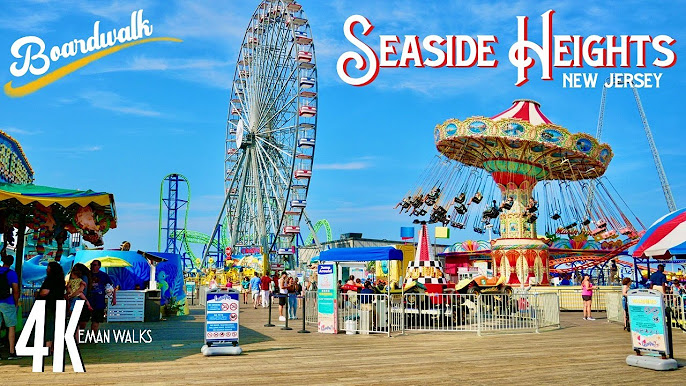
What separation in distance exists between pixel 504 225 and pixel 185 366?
2290cm

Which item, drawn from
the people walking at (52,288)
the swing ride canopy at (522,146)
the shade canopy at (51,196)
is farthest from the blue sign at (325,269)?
the swing ride canopy at (522,146)

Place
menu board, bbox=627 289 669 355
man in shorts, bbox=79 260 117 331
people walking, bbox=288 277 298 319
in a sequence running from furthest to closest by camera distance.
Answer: people walking, bbox=288 277 298 319 → man in shorts, bbox=79 260 117 331 → menu board, bbox=627 289 669 355

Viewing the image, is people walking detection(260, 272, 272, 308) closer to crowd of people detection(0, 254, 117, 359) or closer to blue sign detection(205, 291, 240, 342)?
crowd of people detection(0, 254, 117, 359)

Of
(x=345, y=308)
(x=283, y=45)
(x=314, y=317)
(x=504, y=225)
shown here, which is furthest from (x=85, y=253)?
(x=283, y=45)

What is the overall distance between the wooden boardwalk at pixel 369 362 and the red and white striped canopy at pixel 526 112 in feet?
56.9

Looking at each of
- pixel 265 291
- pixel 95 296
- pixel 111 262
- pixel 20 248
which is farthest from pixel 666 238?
pixel 265 291

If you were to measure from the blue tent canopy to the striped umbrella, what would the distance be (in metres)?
6.01

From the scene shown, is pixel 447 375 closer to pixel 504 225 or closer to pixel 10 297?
pixel 10 297

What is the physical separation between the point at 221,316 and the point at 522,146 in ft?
66.8

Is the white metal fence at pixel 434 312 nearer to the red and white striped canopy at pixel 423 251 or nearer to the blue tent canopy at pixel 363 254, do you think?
the blue tent canopy at pixel 363 254

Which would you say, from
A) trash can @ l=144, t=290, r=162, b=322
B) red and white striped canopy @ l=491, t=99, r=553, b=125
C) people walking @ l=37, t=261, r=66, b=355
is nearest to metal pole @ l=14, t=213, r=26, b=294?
people walking @ l=37, t=261, r=66, b=355

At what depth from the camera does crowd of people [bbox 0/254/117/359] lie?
8.19m

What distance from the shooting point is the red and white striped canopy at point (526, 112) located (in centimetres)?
2875

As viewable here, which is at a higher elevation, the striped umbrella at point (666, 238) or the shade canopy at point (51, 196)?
the shade canopy at point (51, 196)
